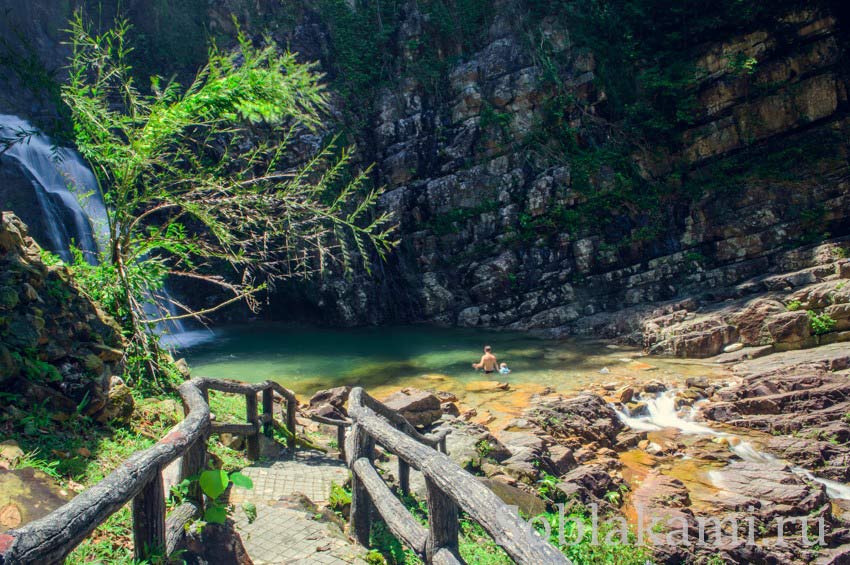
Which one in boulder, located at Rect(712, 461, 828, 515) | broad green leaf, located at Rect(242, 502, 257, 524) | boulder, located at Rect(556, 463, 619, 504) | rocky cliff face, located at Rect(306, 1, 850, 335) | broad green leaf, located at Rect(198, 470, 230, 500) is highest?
rocky cliff face, located at Rect(306, 1, 850, 335)

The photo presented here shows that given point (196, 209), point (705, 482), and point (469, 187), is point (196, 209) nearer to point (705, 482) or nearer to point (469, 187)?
point (705, 482)

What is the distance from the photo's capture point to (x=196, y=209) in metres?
5.82

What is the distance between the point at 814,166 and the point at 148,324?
2337 centimetres

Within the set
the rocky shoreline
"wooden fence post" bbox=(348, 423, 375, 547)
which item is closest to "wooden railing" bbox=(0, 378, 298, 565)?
"wooden fence post" bbox=(348, 423, 375, 547)

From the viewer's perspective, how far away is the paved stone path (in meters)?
3.77

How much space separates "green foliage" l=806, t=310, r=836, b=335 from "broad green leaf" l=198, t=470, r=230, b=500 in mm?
15127

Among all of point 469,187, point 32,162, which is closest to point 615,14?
point 469,187

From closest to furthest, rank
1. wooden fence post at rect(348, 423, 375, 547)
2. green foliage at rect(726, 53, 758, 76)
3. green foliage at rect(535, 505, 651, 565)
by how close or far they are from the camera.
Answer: wooden fence post at rect(348, 423, 375, 547)
green foliage at rect(535, 505, 651, 565)
green foliage at rect(726, 53, 758, 76)

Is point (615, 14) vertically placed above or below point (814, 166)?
above

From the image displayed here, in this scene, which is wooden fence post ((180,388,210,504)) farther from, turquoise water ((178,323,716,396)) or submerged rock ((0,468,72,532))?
turquoise water ((178,323,716,396))

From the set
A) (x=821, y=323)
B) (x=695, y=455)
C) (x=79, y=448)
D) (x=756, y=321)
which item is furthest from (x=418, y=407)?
(x=821, y=323)

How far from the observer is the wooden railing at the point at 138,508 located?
6.55 ft

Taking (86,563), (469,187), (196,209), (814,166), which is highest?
(469,187)

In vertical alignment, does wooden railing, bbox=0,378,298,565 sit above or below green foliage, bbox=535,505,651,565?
above
